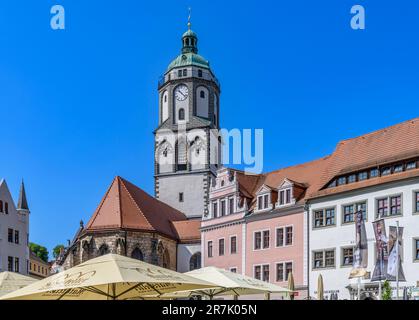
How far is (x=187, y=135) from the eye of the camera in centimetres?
6881

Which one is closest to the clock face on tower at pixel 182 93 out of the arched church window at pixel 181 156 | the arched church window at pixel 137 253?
the arched church window at pixel 181 156

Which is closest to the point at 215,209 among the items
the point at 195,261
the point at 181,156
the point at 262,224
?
the point at 262,224

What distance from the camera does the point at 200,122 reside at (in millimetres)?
68938

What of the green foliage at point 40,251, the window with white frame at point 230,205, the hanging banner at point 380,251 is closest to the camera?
the hanging banner at point 380,251

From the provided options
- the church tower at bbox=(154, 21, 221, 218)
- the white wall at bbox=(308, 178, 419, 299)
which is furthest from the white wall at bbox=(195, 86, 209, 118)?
the white wall at bbox=(308, 178, 419, 299)

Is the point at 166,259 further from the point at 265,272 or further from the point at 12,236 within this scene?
the point at 265,272

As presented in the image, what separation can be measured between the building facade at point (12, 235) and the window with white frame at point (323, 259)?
24.9 metres

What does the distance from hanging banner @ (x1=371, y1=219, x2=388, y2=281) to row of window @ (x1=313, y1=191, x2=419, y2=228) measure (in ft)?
7.54

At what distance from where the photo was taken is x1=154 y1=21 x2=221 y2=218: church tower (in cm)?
6700

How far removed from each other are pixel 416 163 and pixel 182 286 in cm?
2646

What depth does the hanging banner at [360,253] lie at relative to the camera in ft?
118

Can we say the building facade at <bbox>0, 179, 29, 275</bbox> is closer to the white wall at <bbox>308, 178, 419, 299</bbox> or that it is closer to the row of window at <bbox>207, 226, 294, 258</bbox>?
the row of window at <bbox>207, 226, 294, 258</bbox>

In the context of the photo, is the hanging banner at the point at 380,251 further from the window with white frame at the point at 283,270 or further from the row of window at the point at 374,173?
the window with white frame at the point at 283,270
